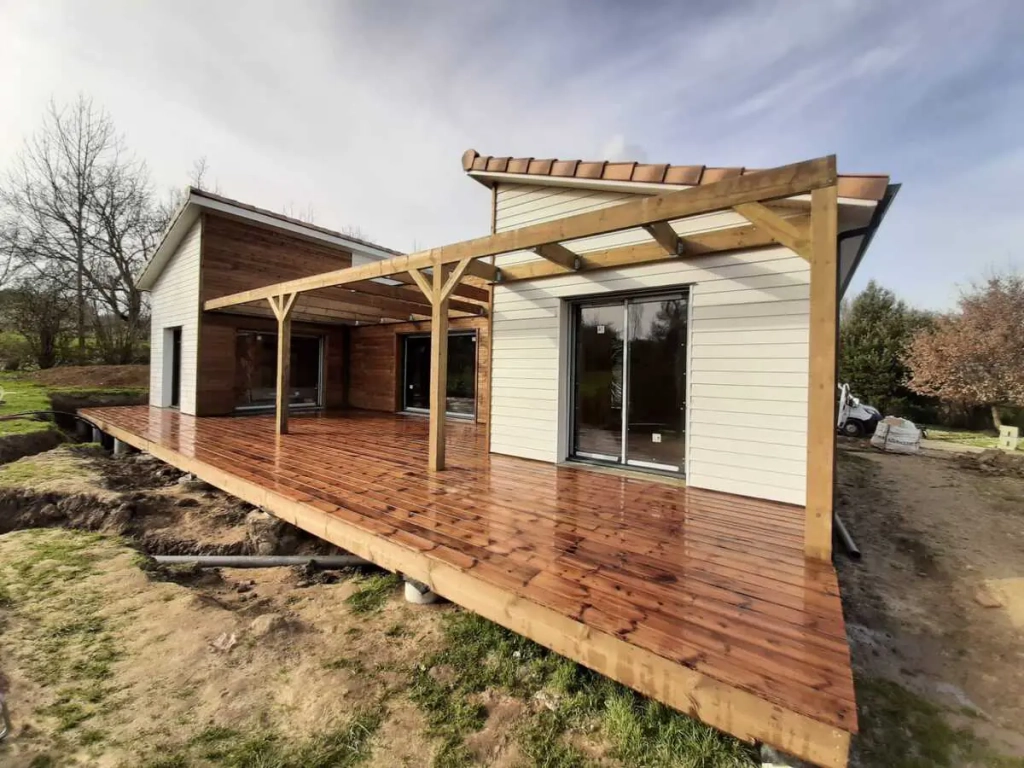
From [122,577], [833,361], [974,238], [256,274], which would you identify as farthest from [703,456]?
[974,238]

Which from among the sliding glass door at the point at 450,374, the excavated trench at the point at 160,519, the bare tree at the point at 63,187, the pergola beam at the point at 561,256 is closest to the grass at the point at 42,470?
the excavated trench at the point at 160,519

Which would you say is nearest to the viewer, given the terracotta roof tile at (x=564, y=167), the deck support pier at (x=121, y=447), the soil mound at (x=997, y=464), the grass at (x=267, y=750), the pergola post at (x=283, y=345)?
the grass at (x=267, y=750)

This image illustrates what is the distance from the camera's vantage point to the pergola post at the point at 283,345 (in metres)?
6.75

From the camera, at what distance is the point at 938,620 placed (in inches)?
135

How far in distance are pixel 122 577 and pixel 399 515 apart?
2.08 metres

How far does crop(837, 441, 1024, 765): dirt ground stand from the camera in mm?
2328

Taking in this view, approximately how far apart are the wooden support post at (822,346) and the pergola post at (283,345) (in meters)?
6.23

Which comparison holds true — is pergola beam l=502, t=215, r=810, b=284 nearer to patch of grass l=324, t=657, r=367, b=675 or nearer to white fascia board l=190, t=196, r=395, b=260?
patch of grass l=324, t=657, r=367, b=675

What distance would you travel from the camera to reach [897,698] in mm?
2549

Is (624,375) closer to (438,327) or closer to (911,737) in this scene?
(438,327)

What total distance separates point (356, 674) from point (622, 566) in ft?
5.17

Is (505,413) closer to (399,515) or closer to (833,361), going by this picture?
(399,515)

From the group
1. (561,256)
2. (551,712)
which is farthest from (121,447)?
(551,712)

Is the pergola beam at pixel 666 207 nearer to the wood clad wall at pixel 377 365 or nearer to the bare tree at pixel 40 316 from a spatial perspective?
the wood clad wall at pixel 377 365
